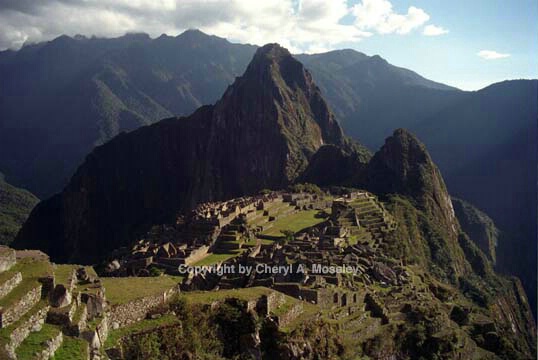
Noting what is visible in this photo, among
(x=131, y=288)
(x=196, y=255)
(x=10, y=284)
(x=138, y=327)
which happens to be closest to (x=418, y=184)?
(x=196, y=255)


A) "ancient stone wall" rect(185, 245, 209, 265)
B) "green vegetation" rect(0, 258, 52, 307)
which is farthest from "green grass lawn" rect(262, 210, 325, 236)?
"green vegetation" rect(0, 258, 52, 307)

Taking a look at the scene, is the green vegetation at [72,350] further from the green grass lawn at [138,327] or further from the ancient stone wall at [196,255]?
the ancient stone wall at [196,255]

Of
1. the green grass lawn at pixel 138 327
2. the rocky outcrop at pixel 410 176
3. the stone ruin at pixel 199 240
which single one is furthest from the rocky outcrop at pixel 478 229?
the green grass lawn at pixel 138 327

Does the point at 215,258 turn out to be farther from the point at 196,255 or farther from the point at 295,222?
the point at 295,222

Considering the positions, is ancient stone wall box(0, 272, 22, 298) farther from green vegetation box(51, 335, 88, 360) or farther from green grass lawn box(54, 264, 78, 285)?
green vegetation box(51, 335, 88, 360)

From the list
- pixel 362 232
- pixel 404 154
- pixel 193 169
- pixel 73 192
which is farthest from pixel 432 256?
pixel 73 192

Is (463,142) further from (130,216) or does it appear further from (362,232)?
(362,232)
